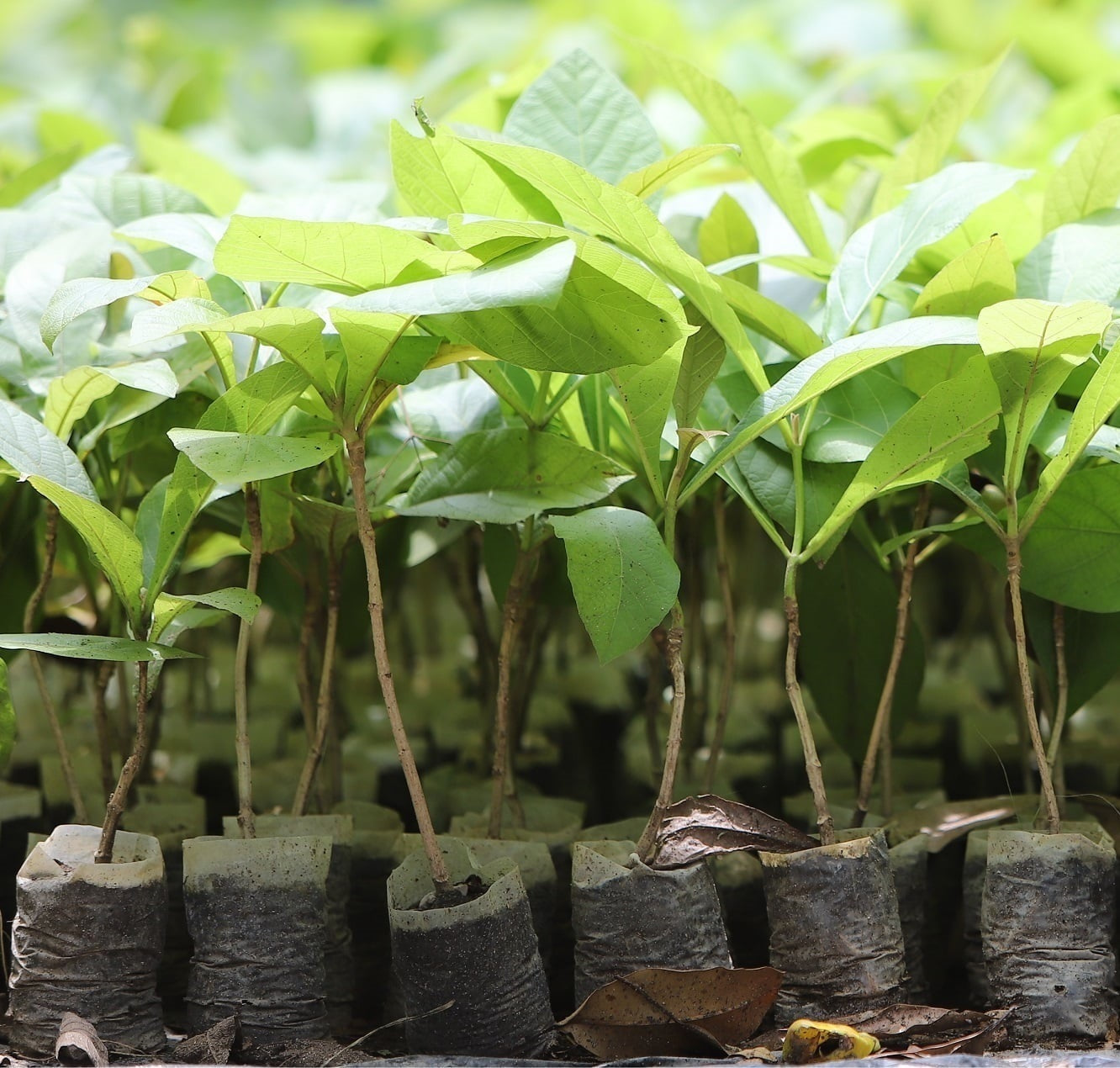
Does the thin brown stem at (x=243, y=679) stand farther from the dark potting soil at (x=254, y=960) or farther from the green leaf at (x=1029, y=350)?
the green leaf at (x=1029, y=350)

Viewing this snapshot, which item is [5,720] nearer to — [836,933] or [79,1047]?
[79,1047]

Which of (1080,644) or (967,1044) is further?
(1080,644)

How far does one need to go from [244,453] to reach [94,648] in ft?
0.38

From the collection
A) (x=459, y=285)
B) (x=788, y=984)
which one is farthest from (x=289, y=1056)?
(x=459, y=285)

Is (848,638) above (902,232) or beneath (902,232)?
beneath

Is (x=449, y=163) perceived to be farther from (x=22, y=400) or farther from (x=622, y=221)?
(x=22, y=400)

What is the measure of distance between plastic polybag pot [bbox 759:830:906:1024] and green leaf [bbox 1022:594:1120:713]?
0.18 meters

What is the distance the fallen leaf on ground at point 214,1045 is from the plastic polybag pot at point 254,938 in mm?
10

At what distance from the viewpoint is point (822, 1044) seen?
0.53m

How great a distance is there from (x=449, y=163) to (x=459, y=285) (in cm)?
17

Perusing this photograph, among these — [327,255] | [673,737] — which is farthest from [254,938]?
[327,255]

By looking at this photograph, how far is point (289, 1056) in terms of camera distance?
55cm

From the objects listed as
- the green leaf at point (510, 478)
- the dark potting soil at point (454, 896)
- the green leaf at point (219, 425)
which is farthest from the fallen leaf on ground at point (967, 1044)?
the green leaf at point (219, 425)

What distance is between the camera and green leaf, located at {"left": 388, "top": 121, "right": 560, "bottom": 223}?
0.58m
